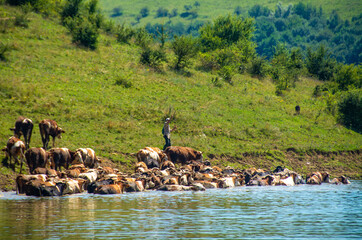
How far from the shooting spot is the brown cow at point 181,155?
29.1 m

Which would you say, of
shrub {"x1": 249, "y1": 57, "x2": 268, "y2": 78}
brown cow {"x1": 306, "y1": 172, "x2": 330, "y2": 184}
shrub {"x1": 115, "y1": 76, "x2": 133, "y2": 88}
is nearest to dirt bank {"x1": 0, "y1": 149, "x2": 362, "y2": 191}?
brown cow {"x1": 306, "y1": 172, "x2": 330, "y2": 184}

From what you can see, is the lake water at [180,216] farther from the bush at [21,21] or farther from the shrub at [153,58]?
the bush at [21,21]

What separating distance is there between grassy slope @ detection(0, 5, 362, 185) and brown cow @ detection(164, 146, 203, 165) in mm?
2386

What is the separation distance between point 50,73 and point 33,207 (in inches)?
1123

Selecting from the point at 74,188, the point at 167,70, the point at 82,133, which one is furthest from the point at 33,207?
the point at 167,70

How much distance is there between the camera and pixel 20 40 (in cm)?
4728

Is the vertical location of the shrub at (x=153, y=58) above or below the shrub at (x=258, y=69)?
above

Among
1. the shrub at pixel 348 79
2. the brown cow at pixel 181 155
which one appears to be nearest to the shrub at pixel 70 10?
the brown cow at pixel 181 155

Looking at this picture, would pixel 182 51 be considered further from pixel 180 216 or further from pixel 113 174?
pixel 180 216

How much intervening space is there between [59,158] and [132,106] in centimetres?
1631

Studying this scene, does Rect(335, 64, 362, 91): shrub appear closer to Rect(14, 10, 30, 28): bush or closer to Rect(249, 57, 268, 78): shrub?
Rect(249, 57, 268, 78): shrub

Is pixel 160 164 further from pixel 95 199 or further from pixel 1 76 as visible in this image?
pixel 1 76

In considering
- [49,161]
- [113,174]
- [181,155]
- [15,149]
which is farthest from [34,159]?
[181,155]

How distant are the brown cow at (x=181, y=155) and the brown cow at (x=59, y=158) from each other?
780cm
